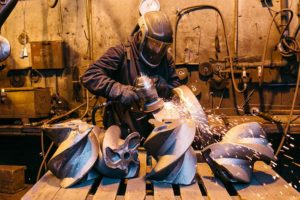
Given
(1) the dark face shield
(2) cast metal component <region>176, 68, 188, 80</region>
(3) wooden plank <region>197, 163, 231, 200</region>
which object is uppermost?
(1) the dark face shield

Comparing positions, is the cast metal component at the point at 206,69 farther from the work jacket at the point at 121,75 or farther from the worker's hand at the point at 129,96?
the worker's hand at the point at 129,96

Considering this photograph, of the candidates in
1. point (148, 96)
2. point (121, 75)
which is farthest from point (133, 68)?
point (148, 96)

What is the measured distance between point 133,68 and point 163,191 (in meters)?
1.31

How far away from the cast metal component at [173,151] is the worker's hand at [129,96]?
569 mm

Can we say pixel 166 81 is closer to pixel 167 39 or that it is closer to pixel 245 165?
pixel 167 39

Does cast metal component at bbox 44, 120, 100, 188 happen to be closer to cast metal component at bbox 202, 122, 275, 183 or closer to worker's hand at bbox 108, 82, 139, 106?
worker's hand at bbox 108, 82, 139, 106

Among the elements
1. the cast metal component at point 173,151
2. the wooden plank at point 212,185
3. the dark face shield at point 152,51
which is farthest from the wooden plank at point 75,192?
the dark face shield at point 152,51

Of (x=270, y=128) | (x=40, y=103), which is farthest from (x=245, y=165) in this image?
(x=40, y=103)

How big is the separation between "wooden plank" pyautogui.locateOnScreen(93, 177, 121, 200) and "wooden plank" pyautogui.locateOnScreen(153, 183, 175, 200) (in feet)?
0.75

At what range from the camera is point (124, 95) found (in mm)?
2398

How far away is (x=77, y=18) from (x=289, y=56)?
2.93m

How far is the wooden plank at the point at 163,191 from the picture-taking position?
1.65 metres

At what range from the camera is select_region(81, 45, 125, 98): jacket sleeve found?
2535 mm

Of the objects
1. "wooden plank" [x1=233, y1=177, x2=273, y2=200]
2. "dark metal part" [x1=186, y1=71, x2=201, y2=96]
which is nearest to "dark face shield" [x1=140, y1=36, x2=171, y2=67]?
"wooden plank" [x1=233, y1=177, x2=273, y2=200]
